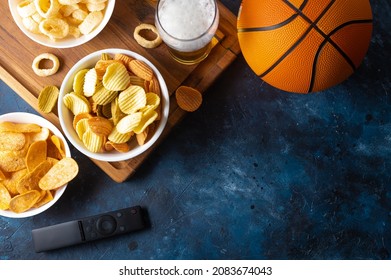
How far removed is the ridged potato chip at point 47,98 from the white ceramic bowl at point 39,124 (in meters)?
0.03

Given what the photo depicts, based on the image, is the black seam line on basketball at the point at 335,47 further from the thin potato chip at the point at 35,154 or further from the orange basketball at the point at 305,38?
the thin potato chip at the point at 35,154

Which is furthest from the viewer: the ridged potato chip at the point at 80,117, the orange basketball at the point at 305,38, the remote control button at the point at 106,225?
the remote control button at the point at 106,225

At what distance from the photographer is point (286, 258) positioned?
1271 millimetres

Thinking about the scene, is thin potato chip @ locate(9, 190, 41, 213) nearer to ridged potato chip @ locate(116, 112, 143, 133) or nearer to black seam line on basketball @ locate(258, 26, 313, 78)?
ridged potato chip @ locate(116, 112, 143, 133)

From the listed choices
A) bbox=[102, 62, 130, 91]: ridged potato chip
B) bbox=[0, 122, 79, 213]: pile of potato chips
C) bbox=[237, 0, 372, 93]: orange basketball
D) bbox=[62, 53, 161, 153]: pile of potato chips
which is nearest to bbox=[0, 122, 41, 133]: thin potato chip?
bbox=[0, 122, 79, 213]: pile of potato chips

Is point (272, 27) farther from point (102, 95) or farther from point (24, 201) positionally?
point (24, 201)

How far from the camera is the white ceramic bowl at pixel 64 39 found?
115 cm

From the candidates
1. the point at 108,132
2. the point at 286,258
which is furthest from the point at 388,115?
the point at 108,132

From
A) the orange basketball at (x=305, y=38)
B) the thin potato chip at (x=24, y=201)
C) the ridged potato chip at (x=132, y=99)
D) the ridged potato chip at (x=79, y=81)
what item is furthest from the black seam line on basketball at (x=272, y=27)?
the thin potato chip at (x=24, y=201)

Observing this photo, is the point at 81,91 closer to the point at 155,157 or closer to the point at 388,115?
the point at 155,157

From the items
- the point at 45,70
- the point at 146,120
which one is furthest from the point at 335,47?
the point at 45,70

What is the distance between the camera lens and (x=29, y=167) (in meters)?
1.17

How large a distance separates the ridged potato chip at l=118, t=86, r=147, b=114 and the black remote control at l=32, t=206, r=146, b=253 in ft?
0.86

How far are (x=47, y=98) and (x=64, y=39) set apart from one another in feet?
0.45
